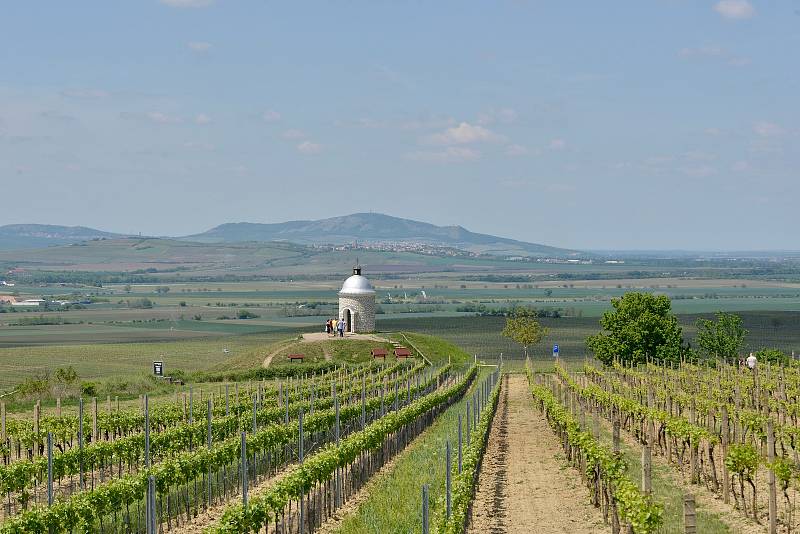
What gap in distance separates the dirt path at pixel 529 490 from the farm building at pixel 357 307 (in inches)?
1598

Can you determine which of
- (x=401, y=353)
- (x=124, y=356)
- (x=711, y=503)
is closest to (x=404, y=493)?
(x=711, y=503)

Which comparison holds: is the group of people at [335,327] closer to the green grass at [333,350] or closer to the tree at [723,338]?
the green grass at [333,350]

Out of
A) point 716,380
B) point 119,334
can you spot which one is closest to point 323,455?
point 716,380

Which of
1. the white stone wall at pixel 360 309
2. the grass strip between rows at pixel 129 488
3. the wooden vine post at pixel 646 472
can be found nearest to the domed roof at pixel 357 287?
the white stone wall at pixel 360 309

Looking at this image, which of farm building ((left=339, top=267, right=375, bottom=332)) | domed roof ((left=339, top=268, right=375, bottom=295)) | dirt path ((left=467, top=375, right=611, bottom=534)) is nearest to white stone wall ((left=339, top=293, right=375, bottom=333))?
farm building ((left=339, top=267, right=375, bottom=332))

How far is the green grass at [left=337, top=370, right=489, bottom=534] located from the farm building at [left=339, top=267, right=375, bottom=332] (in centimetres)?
4438

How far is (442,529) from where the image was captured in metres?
19.1

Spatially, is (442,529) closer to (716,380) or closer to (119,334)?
(716,380)

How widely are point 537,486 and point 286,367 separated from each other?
41.4m

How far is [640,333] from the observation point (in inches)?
2977

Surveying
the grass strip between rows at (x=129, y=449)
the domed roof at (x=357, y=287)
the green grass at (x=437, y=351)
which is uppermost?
the domed roof at (x=357, y=287)

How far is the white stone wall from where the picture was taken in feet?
271

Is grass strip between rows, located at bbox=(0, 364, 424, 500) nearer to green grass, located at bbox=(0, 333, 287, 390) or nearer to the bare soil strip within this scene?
the bare soil strip

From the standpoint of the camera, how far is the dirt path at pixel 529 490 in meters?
23.5
